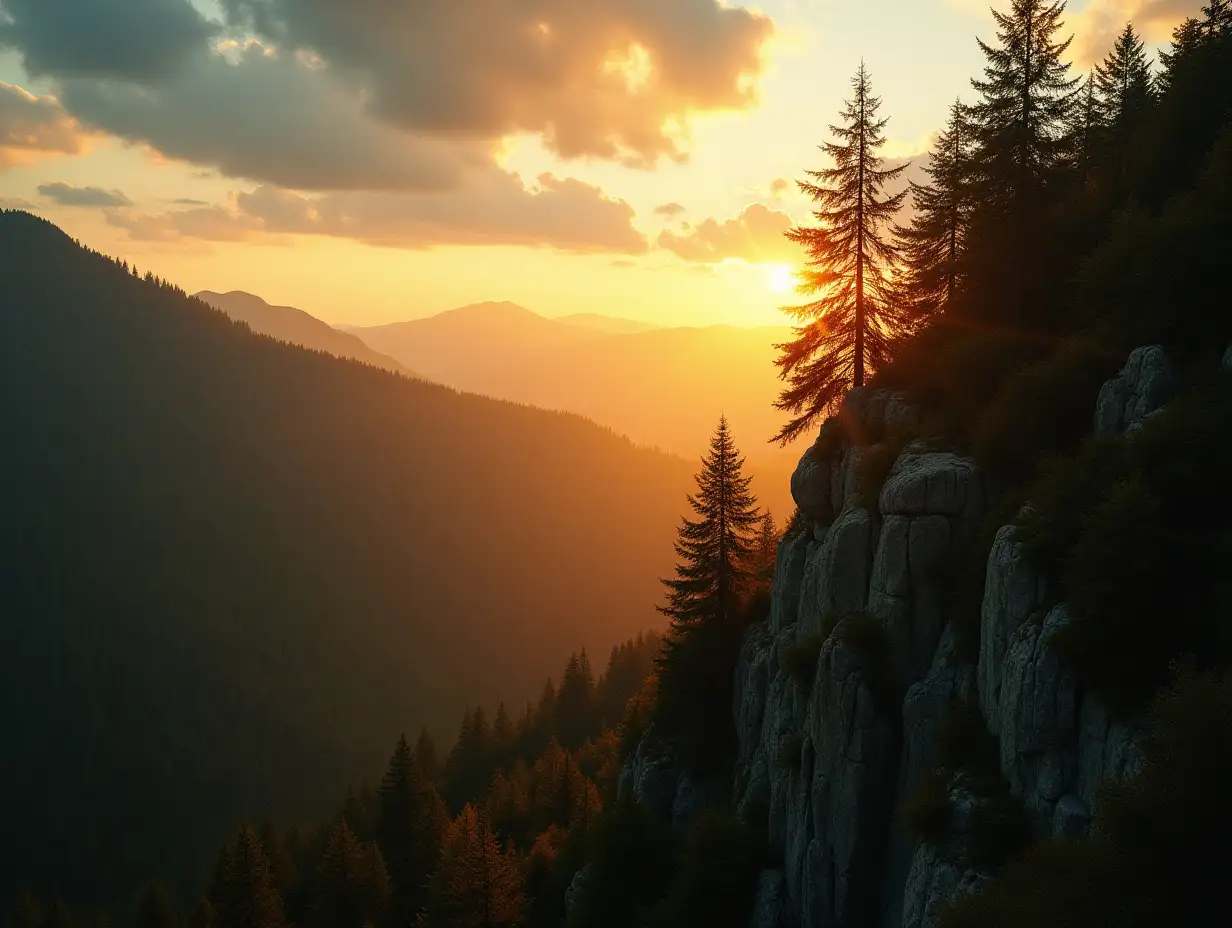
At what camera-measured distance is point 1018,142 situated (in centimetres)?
3177

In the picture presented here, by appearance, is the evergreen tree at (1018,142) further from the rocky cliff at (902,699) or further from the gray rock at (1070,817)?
the gray rock at (1070,817)

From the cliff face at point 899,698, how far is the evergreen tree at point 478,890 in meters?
16.3

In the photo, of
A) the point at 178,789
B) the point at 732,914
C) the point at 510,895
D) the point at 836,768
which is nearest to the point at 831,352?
the point at 836,768

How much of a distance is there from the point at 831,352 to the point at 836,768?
2077 centimetres

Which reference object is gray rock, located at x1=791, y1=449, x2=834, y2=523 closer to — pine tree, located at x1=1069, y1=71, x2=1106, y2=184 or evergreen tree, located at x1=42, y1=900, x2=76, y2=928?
pine tree, located at x1=1069, y1=71, x2=1106, y2=184

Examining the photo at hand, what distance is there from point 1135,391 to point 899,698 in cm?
969

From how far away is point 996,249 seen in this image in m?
31.0

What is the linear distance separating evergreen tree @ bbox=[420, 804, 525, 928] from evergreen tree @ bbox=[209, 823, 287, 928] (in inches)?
423

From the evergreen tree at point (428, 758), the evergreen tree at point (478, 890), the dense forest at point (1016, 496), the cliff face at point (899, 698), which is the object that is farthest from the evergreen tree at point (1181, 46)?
the evergreen tree at point (428, 758)

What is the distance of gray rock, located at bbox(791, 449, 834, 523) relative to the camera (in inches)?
1193

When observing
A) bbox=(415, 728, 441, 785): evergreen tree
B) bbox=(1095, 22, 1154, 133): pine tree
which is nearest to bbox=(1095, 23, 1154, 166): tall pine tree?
bbox=(1095, 22, 1154, 133): pine tree

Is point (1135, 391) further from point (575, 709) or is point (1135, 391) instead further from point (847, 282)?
point (575, 709)

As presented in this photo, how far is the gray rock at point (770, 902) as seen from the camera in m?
23.4

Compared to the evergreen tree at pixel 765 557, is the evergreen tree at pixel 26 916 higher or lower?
lower
